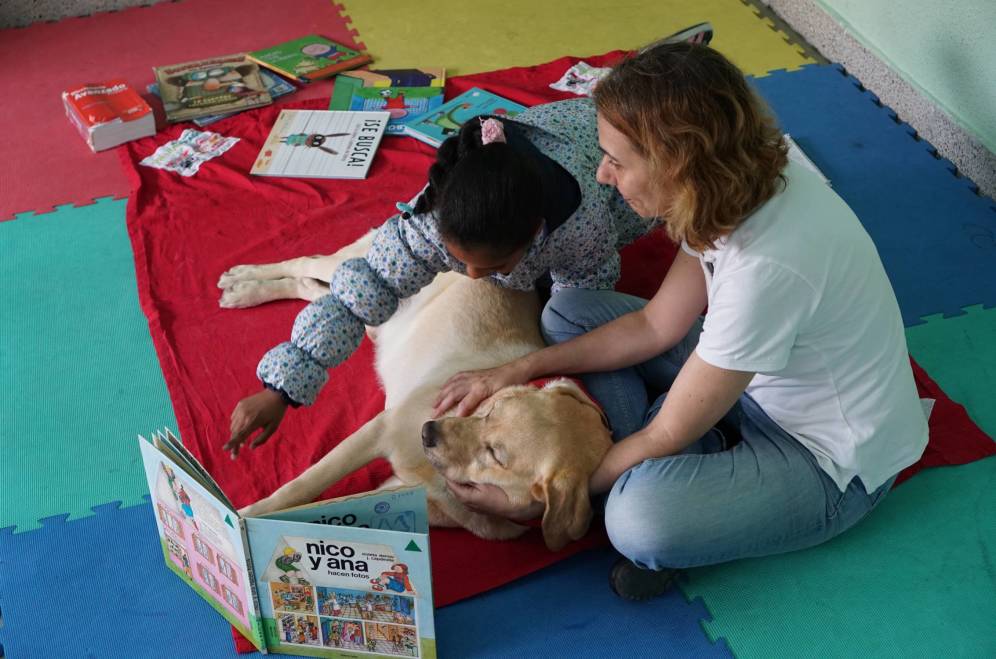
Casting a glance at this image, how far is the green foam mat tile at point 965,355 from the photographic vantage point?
2988 mm

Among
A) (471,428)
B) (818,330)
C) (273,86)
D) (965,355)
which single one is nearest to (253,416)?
(471,428)

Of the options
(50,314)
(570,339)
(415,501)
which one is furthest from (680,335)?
(50,314)

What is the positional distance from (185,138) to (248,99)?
14.9 inches

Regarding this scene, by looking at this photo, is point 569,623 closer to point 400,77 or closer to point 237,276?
point 237,276

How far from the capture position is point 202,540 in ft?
7.26

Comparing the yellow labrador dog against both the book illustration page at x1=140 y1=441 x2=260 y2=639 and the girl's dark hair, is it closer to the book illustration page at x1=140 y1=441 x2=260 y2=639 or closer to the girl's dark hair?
the book illustration page at x1=140 y1=441 x2=260 y2=639

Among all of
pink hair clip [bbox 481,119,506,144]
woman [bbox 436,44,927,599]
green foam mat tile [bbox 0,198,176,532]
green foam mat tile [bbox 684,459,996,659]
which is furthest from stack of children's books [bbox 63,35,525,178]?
green foam mat tile [bbox 684,459,996,659]

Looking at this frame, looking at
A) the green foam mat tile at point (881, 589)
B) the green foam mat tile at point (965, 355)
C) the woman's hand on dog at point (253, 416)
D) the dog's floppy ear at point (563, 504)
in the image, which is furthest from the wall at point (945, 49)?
the woman's hand on dog at point (253, 416)

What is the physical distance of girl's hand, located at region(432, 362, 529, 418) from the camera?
2.46m

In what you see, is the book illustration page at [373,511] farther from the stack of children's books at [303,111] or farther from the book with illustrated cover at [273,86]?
the book with illustrated cover at [273,86]

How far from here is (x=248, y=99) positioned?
419 centimetres

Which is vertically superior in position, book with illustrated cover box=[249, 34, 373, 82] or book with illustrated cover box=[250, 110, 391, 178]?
book with illustrated cover box=[249, 34, 373, 82]

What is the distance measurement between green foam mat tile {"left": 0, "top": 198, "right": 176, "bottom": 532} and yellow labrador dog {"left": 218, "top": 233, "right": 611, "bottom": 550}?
654mm

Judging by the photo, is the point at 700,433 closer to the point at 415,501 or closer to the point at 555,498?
the point at 555,498
